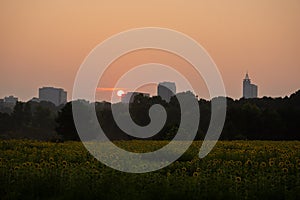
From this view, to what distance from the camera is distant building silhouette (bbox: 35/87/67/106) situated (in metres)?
120

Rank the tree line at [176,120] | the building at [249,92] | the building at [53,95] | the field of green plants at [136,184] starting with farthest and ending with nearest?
the building at [53,95]
the building at [249,92]
the tree line at [176,120]
the field of green plants at [136,184]

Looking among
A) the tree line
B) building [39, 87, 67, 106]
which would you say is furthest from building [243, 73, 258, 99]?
building [39, 87, 67, 106]

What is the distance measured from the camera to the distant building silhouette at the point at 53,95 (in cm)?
11972

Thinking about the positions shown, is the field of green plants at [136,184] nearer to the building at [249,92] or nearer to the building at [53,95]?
the building at [249,92]

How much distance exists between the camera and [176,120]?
205 ft

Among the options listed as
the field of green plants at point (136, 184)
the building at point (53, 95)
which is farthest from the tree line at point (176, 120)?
the field of green plants at point (136, 184)

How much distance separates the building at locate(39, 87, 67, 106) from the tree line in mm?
27167

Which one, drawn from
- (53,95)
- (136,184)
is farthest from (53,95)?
(136,184)

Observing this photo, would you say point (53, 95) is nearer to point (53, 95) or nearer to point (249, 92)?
point (53, 95)

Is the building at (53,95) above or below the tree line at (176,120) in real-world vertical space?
above

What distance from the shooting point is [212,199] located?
39.5ft

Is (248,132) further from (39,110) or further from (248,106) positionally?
(39,110)

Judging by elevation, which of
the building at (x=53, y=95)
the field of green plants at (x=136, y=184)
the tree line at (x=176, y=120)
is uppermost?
the building at (x=53, y=95)

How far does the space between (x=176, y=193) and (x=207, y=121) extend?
49.6 metres
